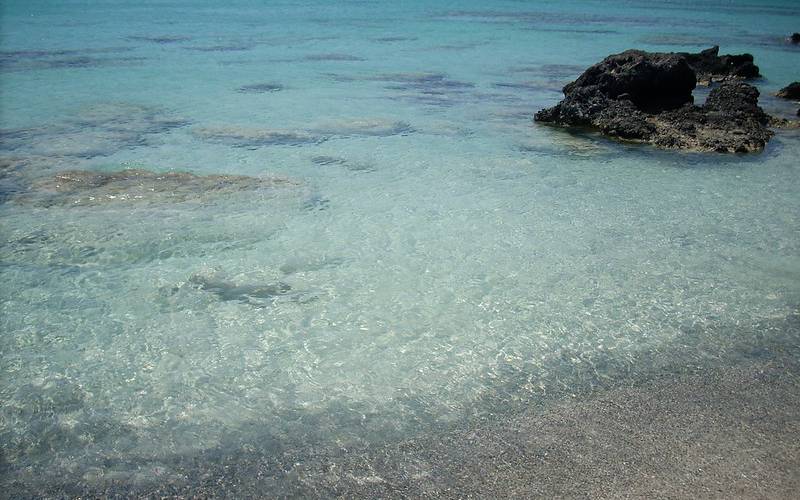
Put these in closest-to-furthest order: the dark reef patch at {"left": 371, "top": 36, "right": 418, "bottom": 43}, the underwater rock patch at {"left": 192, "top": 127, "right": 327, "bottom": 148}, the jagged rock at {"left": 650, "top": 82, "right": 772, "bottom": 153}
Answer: the jagged rock at {"left": 650, "top": 82, "right": 772, "bottom": 153}, the underwater rock patch at {"left": 192, "top": 127, "right": 327, "bottom": 148}, the dark reef patch at {"left": 371, "top": 36, "right": 418, "bottom": 43}

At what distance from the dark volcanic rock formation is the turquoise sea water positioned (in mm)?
613

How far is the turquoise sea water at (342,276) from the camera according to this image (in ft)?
14.1

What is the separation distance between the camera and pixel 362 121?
12.9 m

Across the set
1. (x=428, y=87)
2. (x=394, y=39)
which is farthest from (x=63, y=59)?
(x=394, y=39)

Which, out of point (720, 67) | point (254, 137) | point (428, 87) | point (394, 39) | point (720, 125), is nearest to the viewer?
point (254, 137)

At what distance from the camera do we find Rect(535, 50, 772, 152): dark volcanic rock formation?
1137 cm

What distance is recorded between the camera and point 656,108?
13.1 meters

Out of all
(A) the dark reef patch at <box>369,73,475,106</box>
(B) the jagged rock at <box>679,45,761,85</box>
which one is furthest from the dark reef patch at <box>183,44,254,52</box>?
(B) the jagged rock at <box>679,45,761,85</box>

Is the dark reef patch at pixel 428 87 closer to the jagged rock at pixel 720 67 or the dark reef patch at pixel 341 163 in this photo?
the dark reef patch at pixel 341 163

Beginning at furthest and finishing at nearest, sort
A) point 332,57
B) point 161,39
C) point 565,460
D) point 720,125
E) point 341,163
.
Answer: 1. point 161,39
2. point 332,57
3. point 720,125
4. point 341,163
5. point 565,460

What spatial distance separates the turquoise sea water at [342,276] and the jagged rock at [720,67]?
8.23m

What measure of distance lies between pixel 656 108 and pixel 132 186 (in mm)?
10624

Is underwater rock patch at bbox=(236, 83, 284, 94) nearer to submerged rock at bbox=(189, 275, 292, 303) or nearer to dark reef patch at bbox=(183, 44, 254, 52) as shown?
dark reef patch at bbox=(183, 44, 254, 52)

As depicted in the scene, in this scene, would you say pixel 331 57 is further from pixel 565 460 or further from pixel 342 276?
pixel 565 460
